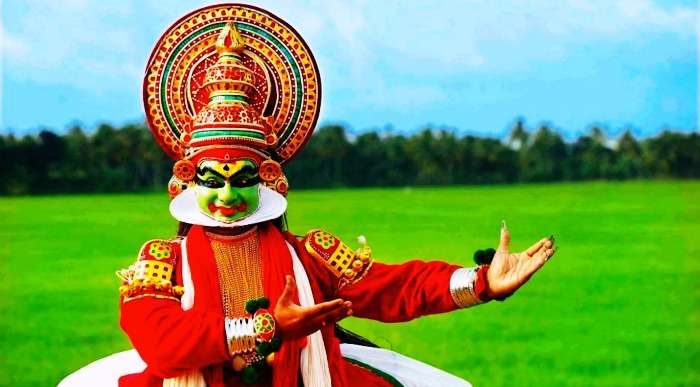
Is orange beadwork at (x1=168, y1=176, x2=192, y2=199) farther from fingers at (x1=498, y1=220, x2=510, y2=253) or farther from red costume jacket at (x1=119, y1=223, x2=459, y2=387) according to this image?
fingers at (x1=498, y1=220, x2=510, y2=253)

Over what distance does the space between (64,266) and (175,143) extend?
912 cm

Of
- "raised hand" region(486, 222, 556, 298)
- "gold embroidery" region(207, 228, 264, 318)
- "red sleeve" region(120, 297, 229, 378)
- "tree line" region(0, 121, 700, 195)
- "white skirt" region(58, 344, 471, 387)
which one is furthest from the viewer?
"tree line" region(0, 121, 700, 195)

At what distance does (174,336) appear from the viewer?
10.7 ft

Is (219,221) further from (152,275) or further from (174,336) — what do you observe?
(174,336)

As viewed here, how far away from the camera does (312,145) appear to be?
81.1 feet

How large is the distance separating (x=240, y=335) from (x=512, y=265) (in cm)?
96

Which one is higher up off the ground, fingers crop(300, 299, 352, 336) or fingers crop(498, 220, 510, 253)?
fingers crop(498, 220, 510, 253)

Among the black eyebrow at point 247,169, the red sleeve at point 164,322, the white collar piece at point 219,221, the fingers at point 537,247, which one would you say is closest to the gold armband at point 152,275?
the red sleeve at point 164,322

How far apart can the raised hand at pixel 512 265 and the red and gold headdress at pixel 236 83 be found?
0.81 m

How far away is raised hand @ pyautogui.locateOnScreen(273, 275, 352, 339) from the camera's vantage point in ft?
10.2

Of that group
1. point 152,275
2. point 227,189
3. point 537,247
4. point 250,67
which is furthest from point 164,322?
point 537,247

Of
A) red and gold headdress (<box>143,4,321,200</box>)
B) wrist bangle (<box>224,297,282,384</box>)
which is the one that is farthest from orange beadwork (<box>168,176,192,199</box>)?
wrist bangle (<box>224,297,282,384</box>)

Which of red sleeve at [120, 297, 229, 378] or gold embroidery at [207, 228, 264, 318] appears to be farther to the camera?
gold embroidery at [207, 228, 264, 318]

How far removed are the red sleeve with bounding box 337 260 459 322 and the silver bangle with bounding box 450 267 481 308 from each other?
0.06 metres
